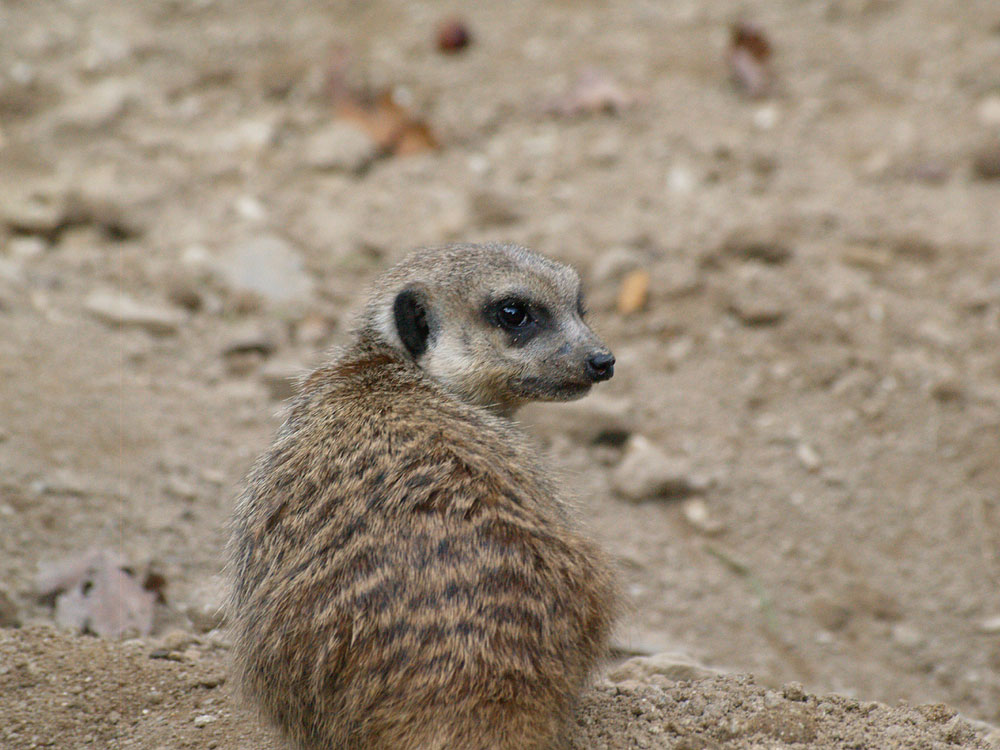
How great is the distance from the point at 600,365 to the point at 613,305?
249 cm

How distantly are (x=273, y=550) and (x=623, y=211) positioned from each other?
3944 millimetres

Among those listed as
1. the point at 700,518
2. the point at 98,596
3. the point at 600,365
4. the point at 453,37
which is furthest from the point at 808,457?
the point at 453,37

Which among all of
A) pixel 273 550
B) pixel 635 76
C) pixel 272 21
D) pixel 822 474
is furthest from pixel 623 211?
pixel 273 550

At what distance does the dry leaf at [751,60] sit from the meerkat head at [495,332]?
381 centimetres

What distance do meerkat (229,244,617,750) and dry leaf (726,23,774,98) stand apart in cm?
431

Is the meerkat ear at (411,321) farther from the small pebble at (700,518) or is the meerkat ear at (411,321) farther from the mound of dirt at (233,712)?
the small pebble at (700,518)

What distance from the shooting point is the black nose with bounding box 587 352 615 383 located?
331 cm

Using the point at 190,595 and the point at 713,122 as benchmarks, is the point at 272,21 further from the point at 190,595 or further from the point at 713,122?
the point at 190,595

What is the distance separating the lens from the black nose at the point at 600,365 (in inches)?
130

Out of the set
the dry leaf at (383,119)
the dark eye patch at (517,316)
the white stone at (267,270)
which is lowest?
the white stone at (267,270)

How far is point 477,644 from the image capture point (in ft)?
7.86

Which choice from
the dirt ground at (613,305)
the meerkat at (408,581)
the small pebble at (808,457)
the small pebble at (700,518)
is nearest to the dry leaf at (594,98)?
the dirt ground at (613,305)

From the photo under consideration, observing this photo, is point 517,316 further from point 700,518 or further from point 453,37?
point 453,37

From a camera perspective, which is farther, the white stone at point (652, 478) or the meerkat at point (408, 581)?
the white stone at point (652, 478)
